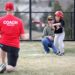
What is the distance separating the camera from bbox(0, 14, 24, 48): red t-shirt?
10.2 meters

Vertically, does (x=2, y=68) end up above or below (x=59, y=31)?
below

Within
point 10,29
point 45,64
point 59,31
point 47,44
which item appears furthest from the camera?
point 47,44

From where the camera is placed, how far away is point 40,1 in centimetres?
2120

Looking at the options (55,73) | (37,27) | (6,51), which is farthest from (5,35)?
(37,27)

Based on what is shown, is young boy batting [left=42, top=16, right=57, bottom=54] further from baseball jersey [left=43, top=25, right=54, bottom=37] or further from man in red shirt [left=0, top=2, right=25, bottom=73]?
man in red shirt [left=0, top=2, right=25, bottom=73]

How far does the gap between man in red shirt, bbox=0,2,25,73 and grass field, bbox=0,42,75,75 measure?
32cm

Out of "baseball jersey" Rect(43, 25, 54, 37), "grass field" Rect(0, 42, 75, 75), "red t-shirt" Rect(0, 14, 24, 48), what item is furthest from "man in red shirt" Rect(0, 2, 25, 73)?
"baseball jersey" Rect(43, 25, 54, 37)

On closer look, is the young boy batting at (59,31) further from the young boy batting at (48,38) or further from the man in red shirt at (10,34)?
the man in red shirt at (10,34)

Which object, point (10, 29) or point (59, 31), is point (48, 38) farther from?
point (10, 29)

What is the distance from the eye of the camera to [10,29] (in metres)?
10.3

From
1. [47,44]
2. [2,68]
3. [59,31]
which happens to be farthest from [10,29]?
[47,44]

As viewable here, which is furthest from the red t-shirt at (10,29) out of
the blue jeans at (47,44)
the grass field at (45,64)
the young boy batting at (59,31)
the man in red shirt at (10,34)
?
the blue jeans at (47,44)

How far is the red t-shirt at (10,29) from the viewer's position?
10234 mm

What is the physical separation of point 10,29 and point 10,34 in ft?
0.39
